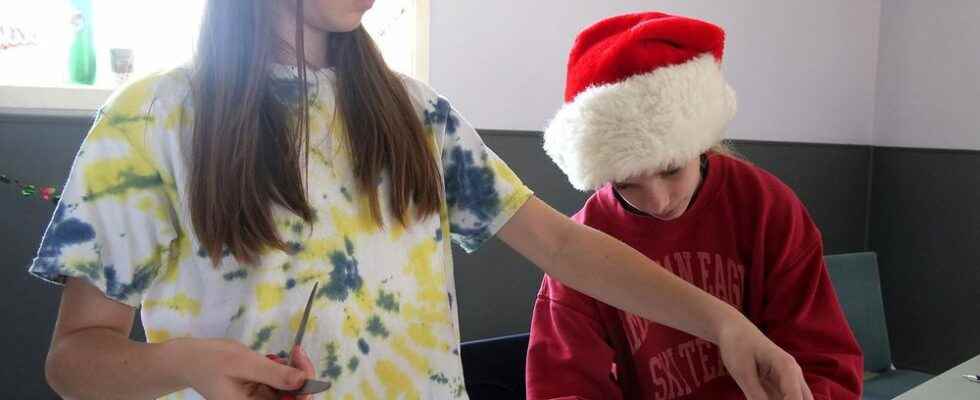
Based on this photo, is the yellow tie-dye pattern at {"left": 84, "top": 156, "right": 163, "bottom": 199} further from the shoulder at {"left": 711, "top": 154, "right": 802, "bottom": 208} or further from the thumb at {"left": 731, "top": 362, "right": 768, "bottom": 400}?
the shoulder at {"left": 711, "top": 154, "right": 802, "bottom": 208}

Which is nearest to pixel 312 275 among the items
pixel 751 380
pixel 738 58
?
pixel 751 380

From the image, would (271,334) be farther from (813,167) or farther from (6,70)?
(813,167)

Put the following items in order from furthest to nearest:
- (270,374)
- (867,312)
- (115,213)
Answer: (867,312), (115,213), (270,374)

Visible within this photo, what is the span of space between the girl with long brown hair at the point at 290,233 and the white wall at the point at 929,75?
134 inches

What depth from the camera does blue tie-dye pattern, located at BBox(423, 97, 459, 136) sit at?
90 centimetres

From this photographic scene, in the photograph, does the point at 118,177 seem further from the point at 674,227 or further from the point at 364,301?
the point at 674,227

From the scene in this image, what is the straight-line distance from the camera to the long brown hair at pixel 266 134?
2.33ft

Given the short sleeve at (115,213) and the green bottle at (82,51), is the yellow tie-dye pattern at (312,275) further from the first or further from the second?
the green bottle at (82,51)

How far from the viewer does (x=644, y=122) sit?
1.17 metres

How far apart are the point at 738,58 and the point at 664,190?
2.25 meters

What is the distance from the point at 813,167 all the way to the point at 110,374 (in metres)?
3.61

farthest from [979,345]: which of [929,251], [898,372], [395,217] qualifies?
[395,217]

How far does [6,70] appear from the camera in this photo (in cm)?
179

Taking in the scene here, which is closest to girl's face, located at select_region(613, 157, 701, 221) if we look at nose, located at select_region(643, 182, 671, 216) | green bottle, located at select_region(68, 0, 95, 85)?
nose, located at select_region(643, 182, 671, 216)
